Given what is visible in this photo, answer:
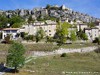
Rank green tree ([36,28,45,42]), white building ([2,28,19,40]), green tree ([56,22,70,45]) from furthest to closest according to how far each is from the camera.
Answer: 1. white building ([2,28,19,40])
2. green tree ([56,22,70,45])
3. green tree ([36,28,45,42])

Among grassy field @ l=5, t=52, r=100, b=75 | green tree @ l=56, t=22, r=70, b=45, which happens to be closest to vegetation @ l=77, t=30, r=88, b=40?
green tree @ l=56, t=22, r=70, b=45

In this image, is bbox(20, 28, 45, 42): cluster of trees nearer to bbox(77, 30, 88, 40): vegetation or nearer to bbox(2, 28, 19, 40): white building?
bbox(2, 28, 19, 40): white building

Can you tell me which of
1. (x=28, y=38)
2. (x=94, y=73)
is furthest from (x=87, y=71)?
(x=28, y=38)

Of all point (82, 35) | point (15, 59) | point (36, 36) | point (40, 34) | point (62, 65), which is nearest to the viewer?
point (15, 59)

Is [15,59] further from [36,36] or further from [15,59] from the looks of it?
[36,36]

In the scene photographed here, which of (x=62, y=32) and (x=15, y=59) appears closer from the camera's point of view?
(x=15, y=59)

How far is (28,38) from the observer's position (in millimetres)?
115312

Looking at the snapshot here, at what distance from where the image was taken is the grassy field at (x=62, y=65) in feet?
210

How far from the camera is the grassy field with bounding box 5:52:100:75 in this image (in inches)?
2515

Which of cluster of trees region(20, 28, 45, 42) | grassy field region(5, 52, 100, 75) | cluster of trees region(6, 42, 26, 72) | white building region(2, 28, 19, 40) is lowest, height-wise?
grassy field region(5, 52, 100, 75)

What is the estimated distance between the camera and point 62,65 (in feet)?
235

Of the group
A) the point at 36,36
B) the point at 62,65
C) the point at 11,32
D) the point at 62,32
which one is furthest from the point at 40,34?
the point at 62,65

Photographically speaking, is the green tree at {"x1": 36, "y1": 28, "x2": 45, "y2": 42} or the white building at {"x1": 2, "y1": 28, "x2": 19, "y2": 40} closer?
the green tree at {"x1": 36, "y1": 28, "x2": 45, "y2": 42}

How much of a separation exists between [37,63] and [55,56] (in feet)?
42.8
